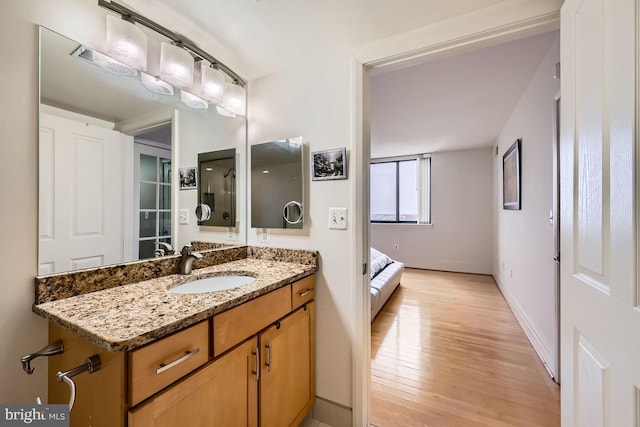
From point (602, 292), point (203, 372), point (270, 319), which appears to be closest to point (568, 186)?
point (602, 292)

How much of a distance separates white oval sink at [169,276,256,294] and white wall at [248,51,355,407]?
367 millimetres

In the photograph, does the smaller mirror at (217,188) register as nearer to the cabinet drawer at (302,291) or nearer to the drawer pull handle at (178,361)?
the cabinet drawer at (302,291)

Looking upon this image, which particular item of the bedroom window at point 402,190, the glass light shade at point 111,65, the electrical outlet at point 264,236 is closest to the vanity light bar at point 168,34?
the glass light shade at point 111,65

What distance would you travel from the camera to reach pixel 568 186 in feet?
2.94

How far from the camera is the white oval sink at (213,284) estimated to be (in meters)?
1.21

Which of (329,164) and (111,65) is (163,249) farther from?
(329,164)

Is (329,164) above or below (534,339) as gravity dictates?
above

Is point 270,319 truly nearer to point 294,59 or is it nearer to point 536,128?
point 294,59

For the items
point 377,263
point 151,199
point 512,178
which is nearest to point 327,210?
point 151,199

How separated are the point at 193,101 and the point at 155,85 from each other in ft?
0.72

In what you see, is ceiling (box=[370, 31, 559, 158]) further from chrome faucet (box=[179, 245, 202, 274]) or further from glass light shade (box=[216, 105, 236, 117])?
chrome faucet (box=[179, 245, 202, 274])

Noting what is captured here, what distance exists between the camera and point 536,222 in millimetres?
2209

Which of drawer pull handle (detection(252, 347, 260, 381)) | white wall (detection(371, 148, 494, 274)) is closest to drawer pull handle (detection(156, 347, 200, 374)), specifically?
drawer pull handle (detection(252, 347, 260, 381))

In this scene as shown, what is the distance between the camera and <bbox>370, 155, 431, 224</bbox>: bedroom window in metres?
5.14
